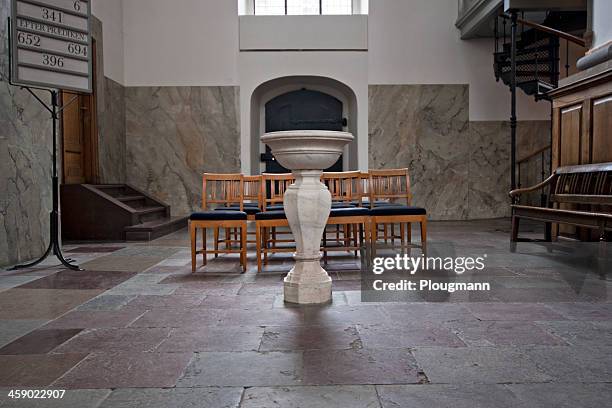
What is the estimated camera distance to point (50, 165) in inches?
211

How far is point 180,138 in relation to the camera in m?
9.33

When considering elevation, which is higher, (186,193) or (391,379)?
(186,193)

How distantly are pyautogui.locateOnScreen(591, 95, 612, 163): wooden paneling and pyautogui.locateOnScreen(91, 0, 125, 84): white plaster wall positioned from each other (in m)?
6.93

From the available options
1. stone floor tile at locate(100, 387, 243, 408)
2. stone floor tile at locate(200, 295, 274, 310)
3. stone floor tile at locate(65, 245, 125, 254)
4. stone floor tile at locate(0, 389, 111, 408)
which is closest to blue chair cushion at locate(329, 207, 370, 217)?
stone floor tile at locate(200, 295, 274, 310)

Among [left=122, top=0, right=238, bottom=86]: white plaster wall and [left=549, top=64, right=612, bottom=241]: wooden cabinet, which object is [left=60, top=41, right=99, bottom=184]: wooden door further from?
[left=549, top=64, right=612, bottom=241]: wooden cabinet

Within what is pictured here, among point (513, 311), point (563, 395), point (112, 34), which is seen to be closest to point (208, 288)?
point (513, 311)

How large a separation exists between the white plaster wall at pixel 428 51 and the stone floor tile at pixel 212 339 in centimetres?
741

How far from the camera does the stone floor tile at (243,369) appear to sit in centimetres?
199

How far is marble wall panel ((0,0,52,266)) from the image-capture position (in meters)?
4.66

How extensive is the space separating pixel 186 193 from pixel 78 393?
7608 millimetres

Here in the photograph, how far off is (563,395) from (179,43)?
8.75m

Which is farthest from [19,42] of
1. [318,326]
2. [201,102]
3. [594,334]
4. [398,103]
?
[398,103]

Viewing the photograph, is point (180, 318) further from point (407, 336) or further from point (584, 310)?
point (584, 310)

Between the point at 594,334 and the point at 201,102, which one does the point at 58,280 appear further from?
the point at 201,102
